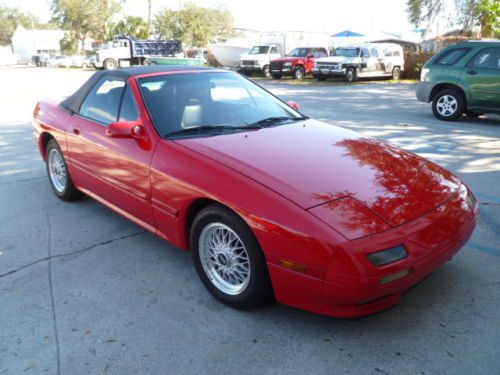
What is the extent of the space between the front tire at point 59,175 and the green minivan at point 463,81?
7.99 m

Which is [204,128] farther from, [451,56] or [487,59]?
[451,56]

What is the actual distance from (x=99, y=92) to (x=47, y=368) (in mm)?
2594

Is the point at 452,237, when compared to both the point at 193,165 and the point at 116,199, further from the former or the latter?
the point at 116,199

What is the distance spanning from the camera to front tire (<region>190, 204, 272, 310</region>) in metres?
2.54

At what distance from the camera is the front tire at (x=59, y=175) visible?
179 inches

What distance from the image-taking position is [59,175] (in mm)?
4801

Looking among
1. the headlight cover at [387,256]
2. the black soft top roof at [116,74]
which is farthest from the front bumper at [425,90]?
the headlight cover at [387,256]

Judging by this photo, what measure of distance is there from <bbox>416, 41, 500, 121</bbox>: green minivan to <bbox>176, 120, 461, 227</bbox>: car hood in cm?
661

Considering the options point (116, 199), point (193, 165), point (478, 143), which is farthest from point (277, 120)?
point (478, 143)

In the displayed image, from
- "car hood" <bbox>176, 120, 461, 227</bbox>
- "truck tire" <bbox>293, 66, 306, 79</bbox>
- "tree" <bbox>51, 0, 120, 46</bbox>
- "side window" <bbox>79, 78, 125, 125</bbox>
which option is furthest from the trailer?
"car hood" <bbox>176, 120, 461, 227</bbox>

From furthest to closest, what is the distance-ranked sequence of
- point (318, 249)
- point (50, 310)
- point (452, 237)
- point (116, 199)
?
point (116, 199) < point (50, 310) < point (452, 237) < point (318, 249)

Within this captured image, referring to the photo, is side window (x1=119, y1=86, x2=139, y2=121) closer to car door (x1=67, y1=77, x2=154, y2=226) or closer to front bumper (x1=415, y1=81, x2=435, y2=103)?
car door (x1=67, y1=77, x2=154, y2=226)

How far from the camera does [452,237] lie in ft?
8.45

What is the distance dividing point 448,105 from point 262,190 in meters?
8.43
